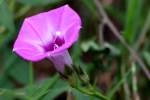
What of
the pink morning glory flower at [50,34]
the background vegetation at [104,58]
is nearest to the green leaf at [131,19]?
the background vegetation at [104,58]

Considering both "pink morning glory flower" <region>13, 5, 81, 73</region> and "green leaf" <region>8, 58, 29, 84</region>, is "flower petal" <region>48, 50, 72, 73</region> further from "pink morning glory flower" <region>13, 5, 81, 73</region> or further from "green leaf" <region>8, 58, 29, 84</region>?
"green leaf" <region>8, 58, 29, 84</region>

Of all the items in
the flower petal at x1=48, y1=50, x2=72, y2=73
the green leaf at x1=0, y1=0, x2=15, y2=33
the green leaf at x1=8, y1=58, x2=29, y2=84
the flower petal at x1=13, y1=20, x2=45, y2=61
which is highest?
the green leaf at x1=0, y1=0, x2=15, y2=33

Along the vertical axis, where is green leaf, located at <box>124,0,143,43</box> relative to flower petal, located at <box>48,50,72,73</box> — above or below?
above

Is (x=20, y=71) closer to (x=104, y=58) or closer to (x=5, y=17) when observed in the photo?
(x=5, y=17)

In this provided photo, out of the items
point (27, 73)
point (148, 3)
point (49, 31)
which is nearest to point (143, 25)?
point (148, 3)

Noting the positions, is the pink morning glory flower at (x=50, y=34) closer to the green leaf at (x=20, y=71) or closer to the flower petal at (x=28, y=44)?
the flower petal at (x=28, y=44)

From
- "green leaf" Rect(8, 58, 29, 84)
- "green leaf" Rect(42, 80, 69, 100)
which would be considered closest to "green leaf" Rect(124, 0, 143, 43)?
"green leaf" Rect(42, 80, 69, 100)

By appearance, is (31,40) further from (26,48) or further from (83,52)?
(83,52)

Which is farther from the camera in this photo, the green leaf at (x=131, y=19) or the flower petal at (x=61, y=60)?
the green leaf at (x=131, y=19)
